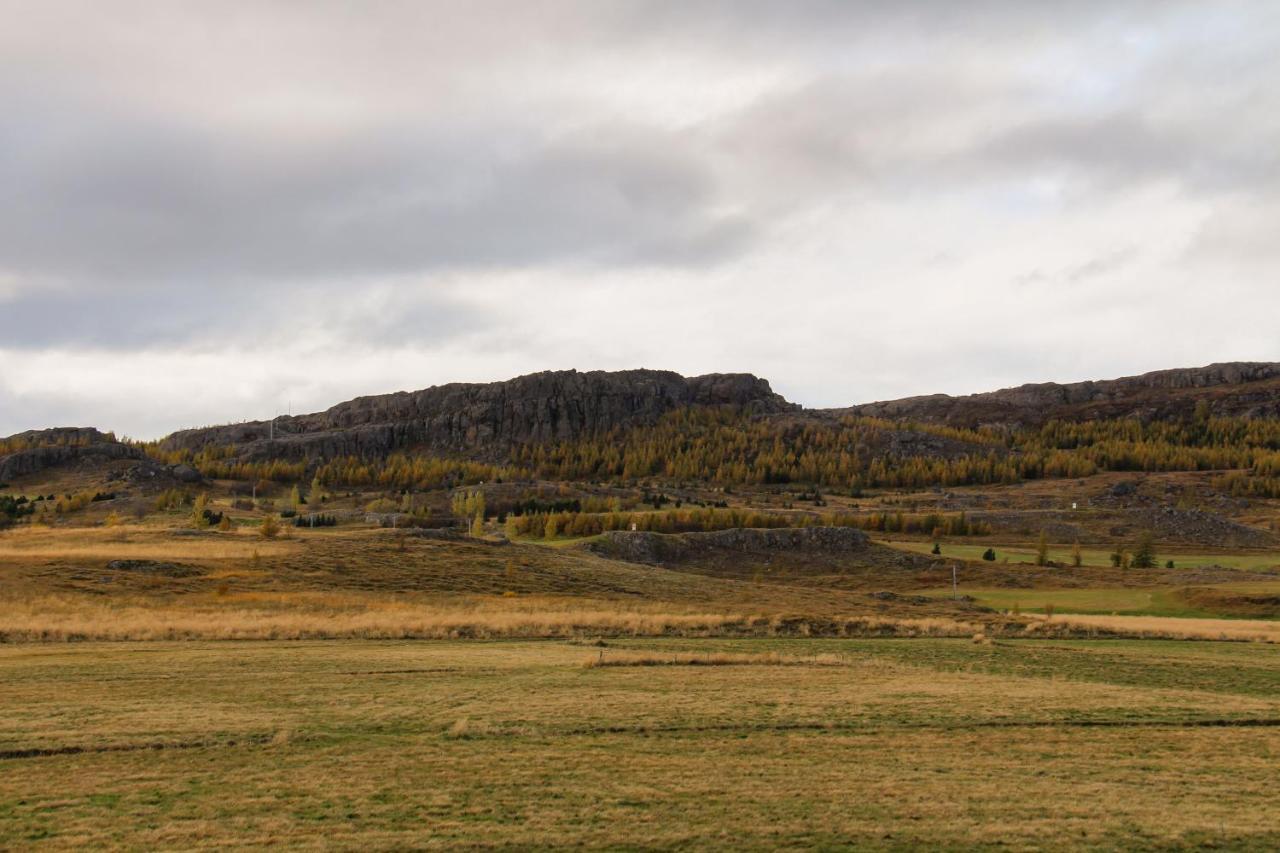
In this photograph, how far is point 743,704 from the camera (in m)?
24.7

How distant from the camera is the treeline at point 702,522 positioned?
395ft

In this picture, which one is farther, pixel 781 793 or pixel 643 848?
pixel 781 793

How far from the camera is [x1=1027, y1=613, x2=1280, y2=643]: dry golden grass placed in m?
49.2

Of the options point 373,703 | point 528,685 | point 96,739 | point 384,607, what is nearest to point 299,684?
point 373,703

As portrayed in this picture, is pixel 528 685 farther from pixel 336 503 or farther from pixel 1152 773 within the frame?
pixel 336 503

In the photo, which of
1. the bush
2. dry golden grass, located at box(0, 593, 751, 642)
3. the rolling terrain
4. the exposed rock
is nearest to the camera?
the rolling terrain

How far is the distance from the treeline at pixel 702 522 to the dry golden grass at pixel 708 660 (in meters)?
75.8

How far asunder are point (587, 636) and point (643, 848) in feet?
103

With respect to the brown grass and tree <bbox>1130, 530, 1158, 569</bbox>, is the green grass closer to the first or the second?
tree <bbox>1130, 530, 1158, 569</bbox>

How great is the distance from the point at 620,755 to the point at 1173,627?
43.5 meters

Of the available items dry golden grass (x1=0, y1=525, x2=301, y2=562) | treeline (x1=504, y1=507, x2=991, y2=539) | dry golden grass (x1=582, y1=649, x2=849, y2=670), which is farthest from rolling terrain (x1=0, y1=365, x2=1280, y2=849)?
treeline (x1=504, y1=507, x2=991, y2=539)

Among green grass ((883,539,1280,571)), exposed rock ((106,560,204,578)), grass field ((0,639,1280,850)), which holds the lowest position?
green grass ((883,539,1280,571))

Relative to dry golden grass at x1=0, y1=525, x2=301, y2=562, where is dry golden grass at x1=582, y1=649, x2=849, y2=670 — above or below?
below

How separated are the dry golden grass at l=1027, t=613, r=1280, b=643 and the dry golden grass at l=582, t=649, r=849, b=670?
62.8 feet
